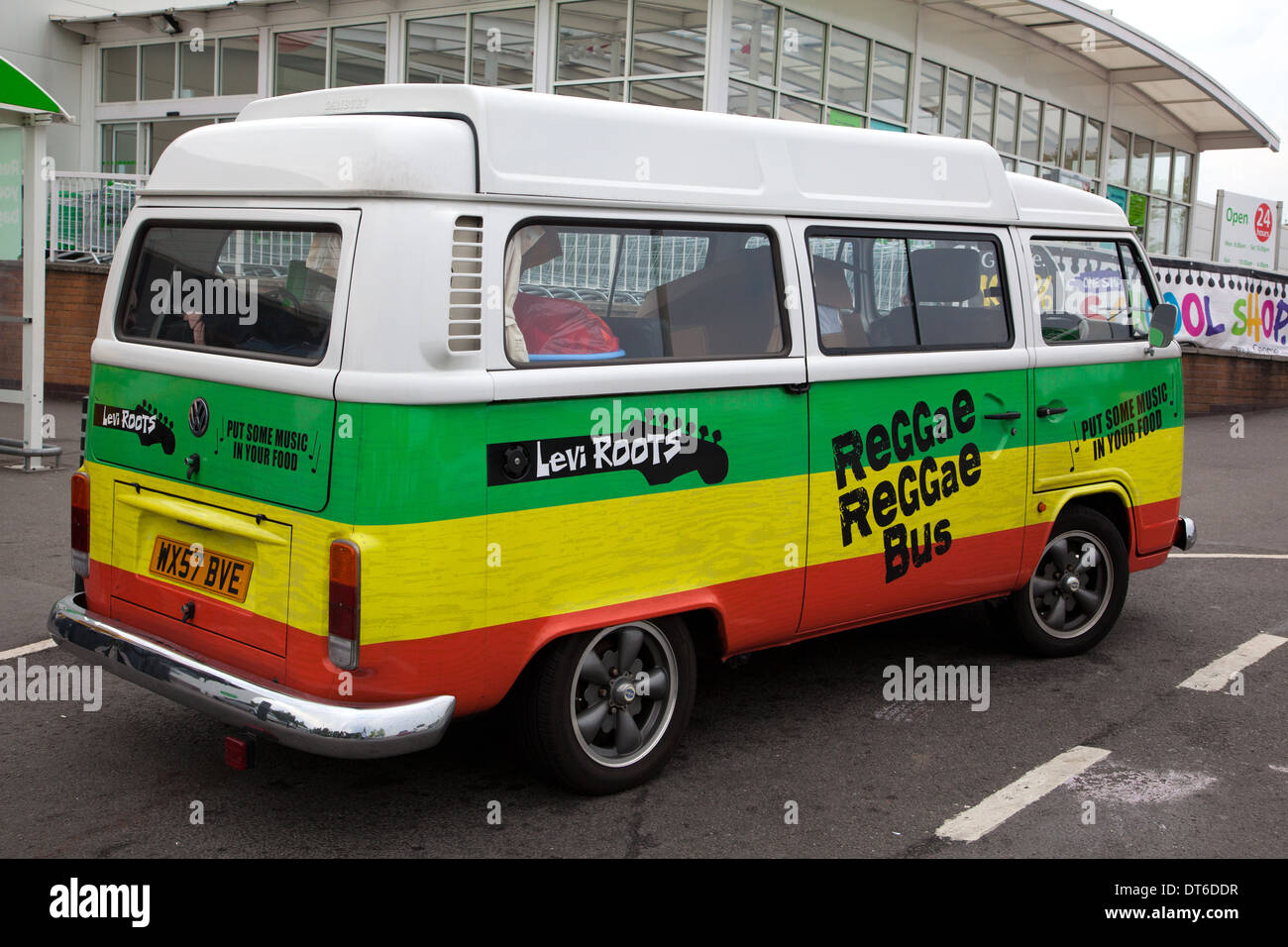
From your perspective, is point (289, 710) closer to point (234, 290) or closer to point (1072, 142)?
point (234, 290)

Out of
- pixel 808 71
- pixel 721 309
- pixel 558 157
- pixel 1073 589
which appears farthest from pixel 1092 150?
pixel 558 157

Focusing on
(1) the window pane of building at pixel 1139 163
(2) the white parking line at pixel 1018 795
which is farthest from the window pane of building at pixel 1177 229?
(2) the white parking line at pixel 1018 795

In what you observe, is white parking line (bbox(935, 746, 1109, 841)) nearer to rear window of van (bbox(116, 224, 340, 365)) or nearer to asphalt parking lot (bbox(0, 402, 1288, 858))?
asphalt parking lot (bbox(0, 402, 1288, 858))

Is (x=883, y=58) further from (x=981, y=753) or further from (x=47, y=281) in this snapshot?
(x=981, y=753)

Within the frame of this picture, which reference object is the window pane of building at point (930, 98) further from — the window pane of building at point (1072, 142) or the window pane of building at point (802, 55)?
the window pane of building at point (1072, 142)

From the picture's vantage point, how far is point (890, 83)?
1911 centimetres

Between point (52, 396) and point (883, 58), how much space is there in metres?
12.4

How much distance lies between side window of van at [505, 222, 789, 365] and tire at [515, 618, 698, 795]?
38.5 inches

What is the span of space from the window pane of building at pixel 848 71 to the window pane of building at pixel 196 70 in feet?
33.7

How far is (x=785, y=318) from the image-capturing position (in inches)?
189

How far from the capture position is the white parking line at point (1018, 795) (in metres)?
4.31

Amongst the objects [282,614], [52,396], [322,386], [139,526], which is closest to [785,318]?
[322,386]

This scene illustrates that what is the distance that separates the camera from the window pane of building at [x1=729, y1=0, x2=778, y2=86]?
16.2 metres

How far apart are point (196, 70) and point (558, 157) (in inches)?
768
